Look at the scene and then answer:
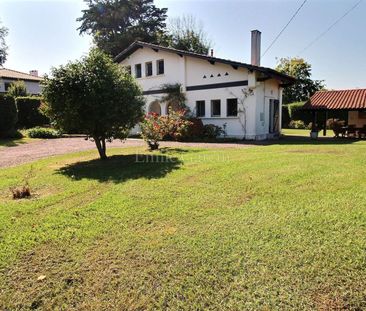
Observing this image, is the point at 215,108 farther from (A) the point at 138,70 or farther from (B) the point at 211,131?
(A) the point at 138,70

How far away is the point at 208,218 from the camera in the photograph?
4.79 m

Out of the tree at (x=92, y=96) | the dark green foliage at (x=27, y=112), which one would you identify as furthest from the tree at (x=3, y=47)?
the tree at (x=92, y=96)

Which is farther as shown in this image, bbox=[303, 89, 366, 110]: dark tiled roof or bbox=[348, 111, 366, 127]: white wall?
bbox=[348, 111, 366, 127]: white wall

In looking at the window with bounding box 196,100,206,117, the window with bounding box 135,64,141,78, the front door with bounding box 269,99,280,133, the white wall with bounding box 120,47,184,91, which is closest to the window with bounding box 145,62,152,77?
the white wall with bounding box 120,47,184,91

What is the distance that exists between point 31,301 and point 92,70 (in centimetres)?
783

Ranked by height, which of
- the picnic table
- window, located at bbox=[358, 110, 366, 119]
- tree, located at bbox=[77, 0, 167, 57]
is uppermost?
tree, located at bbox=[77, 0, 167, 57]

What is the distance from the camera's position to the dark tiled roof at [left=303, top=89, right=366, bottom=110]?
18.5 m

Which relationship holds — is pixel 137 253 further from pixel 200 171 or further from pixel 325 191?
pixel 200 171

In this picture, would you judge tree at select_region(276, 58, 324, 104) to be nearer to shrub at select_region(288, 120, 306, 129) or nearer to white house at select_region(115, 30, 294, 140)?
shrub at select_region(288, 120, 306, 129)

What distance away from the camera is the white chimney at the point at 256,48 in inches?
853

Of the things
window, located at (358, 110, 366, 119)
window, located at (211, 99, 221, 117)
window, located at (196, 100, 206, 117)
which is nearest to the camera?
window, located at (211, 99, 221, 117)

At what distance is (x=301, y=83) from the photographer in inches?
1750

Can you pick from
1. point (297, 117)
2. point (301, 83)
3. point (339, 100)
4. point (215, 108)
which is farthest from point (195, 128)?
point (301, 83)

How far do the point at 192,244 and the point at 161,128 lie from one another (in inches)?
423
